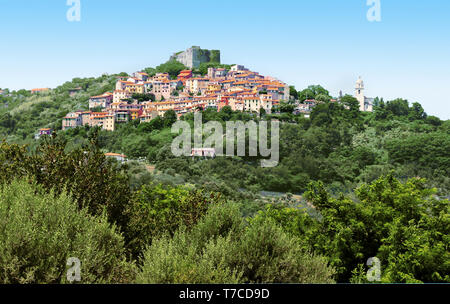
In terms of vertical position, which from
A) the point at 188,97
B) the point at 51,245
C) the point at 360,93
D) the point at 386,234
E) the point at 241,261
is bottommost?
the point at 386,234

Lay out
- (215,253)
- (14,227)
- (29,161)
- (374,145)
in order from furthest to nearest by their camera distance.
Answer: (374,145)
(29,161)
(215,253)
(14,227)

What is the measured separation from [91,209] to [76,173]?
0.90 metres

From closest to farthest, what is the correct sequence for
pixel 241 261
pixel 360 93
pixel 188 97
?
pixel 241 261 → pixel 188 97 → pixel 360 93

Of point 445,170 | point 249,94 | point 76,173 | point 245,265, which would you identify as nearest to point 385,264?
point 245,265

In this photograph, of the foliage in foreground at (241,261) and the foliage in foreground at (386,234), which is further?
the foliage in foreground at (386,234)

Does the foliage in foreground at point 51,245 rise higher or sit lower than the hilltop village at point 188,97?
lower

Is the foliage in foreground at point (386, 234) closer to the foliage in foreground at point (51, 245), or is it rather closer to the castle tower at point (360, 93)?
the foliage in foreground at point (51, 245)

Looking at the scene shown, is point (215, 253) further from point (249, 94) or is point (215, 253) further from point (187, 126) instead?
point (249, 94)

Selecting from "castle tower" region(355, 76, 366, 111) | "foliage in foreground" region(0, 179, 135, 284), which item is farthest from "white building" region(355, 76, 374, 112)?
"foliage in foreground" region(0, 179, 135, 284)

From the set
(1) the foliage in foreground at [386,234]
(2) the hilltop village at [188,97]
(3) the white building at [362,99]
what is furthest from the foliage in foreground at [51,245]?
(3) the white building at [362,99]

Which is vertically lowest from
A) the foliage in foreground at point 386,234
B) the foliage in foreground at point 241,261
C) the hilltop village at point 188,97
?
the foliage in foreground at point 386,234

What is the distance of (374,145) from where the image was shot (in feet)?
193

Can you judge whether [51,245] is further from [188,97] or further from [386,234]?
[188,97]

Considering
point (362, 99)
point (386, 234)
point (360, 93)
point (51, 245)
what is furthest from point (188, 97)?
point (51, 245)
